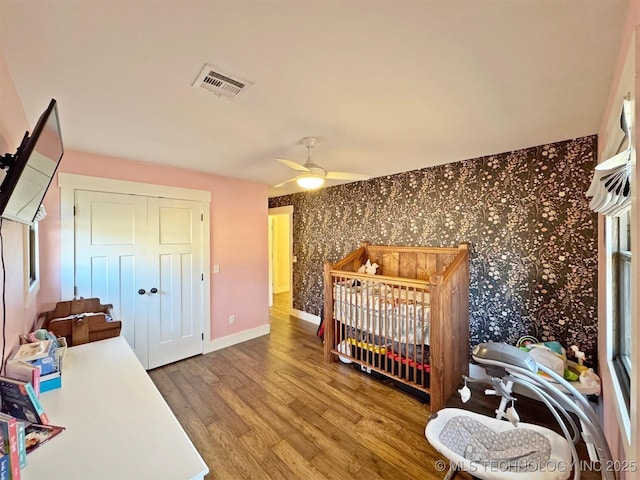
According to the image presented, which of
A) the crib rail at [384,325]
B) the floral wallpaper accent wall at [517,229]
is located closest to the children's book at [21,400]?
the crib rail at [384,325]

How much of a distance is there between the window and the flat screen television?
9.27ft

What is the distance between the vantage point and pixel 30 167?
0.98 metres

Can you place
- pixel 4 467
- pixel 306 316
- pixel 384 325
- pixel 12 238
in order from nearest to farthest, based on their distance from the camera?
pixel 4 467 < pixel 12 238 < pixel 384 325 < pixel 306 316

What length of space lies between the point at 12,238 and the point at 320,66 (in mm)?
1762

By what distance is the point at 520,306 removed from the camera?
253 centimetres

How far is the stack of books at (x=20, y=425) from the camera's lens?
80 centimetres

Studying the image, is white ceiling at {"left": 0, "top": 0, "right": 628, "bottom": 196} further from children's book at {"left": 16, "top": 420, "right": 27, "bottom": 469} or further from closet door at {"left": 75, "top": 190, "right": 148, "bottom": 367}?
children's book at {"left": 16, "top": 420, "right": 27, "bottom": 469}

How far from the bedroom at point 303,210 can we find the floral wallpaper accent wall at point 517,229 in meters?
0.01

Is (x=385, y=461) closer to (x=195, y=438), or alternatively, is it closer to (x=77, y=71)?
(x=195, y=438)

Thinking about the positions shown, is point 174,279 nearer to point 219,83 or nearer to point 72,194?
point 72,194

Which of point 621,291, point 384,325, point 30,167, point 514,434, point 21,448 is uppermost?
point 30,167

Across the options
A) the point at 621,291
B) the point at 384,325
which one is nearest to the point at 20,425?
the point at 384,325

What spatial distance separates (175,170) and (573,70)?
346 cm

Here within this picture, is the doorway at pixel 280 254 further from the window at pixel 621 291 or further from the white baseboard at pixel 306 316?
the window at pixel 621 291
